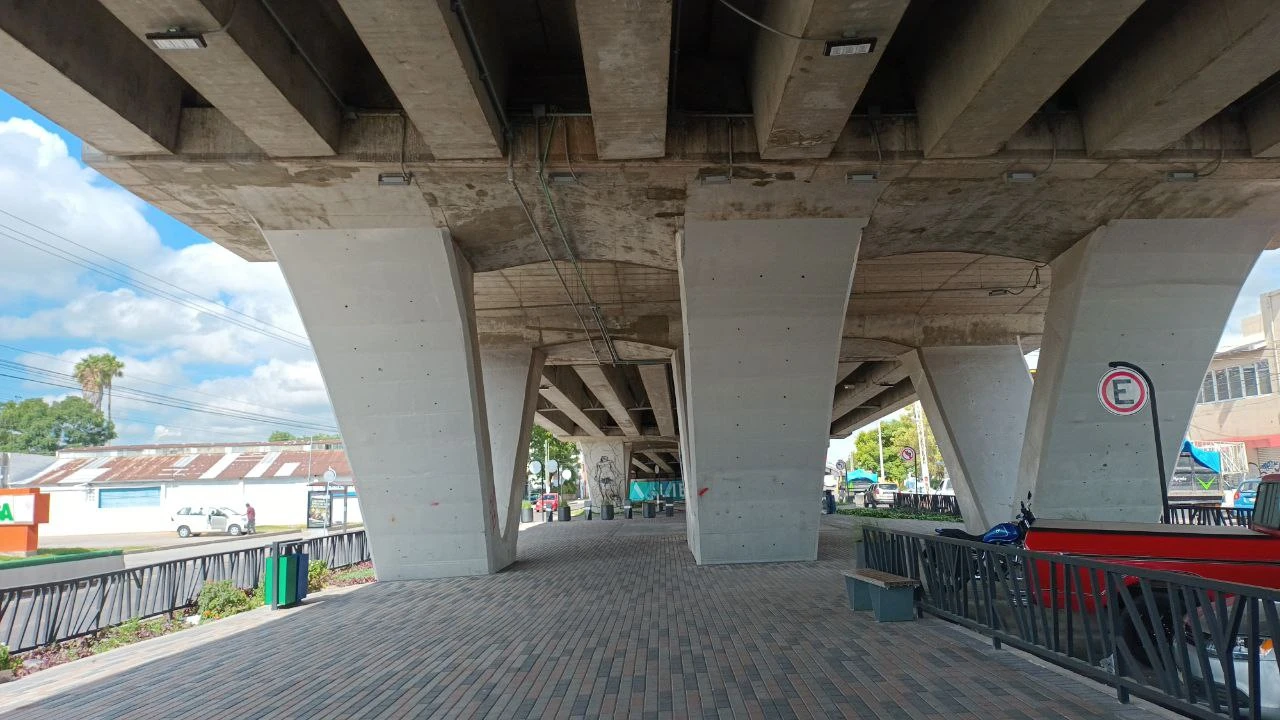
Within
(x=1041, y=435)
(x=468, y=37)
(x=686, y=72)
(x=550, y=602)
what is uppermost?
(x=686, y=72)

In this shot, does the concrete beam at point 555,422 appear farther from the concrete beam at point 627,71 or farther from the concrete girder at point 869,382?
the concrete beam at point 627,71

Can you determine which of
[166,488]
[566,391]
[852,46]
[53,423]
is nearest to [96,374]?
[53,423]

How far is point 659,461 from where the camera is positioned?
89.8 m

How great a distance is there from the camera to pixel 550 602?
1095 centimetres

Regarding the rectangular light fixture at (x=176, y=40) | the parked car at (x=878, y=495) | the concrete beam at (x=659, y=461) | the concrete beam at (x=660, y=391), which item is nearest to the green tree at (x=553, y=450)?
the concrete beam at (x=659, y=461)

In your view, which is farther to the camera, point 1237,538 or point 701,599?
point 701,599

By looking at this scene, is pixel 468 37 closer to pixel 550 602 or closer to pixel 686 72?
pixel 686 72

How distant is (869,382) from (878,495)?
70.4 feet

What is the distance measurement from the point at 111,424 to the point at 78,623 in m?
74.7

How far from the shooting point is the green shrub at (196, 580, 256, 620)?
37.6 ft

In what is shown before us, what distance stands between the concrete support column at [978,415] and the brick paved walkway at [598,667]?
12026 mm

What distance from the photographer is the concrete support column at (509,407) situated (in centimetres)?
1903

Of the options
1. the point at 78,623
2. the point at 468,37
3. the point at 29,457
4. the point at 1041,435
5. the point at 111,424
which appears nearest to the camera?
the point at 468,37

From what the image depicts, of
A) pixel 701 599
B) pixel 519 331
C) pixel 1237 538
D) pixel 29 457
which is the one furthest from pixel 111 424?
pixel 1237 538
